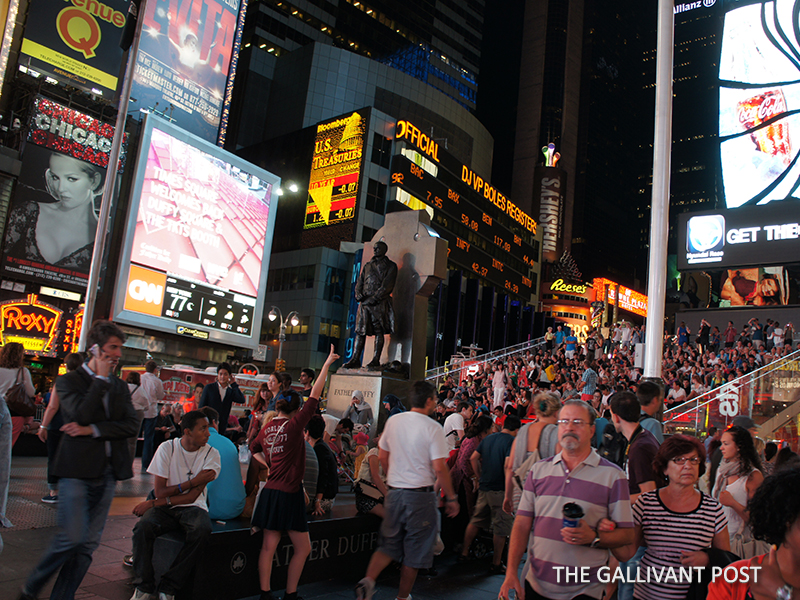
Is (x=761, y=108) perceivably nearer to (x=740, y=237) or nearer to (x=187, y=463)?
(x=740, y=237)

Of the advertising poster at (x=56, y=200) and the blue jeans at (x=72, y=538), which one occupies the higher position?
the advertising poster at (x=56, y=200)

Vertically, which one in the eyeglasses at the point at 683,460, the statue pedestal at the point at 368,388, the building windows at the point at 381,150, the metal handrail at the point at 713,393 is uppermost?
the building windows at the point at 381,150

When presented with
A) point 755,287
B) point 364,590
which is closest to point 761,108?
point 755,287

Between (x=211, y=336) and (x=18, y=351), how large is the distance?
22.8 metres

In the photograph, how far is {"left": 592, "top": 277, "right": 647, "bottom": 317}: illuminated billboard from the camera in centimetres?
8294

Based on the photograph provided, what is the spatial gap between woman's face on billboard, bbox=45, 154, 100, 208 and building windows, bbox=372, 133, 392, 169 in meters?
24.1

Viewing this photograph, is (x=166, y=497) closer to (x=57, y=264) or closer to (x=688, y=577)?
(x=688, y=577)

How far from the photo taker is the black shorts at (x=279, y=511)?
16.9 feet

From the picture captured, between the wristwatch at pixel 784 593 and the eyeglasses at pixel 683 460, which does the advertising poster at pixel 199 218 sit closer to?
the eyeglasses at pixel 683 460

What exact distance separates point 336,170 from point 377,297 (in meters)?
41.2

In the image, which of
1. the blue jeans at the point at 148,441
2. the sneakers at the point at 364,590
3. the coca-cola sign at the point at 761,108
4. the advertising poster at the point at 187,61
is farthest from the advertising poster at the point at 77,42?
the coca-cola sign at the point at 761,108

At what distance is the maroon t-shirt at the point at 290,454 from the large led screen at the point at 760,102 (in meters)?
30.9

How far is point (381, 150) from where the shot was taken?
5066cm

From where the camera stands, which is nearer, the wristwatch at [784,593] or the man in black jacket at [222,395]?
the wristwatch at [784,593]
